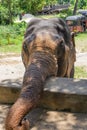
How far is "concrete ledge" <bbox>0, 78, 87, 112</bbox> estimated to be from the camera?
13.3ft

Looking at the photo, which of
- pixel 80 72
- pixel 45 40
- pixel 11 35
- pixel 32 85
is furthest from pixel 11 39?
pixel 32 85

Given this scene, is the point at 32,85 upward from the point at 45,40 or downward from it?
downward

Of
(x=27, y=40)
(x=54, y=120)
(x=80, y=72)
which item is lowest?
(x=80, y=72)

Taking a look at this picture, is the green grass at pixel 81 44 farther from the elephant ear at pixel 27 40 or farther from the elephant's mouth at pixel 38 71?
the elephant's mouth at pixel 38 71

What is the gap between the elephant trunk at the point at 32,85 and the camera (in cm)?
320

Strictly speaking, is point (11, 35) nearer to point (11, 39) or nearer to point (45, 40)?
point (11, 39)

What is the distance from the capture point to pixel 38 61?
14.0 feet

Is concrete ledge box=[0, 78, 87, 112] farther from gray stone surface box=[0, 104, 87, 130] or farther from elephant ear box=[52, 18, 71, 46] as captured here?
elephant ear box=[52, 18, 71, 46]

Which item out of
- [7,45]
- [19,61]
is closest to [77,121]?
[19,61]

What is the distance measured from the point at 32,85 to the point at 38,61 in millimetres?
743

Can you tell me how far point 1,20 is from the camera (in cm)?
3161

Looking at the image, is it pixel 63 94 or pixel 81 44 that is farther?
pixel 81 44

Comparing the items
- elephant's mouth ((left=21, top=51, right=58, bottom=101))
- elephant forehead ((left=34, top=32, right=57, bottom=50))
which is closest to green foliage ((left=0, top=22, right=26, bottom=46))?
elephant forehead ((left=34, top=32, right=57, bottom=50))

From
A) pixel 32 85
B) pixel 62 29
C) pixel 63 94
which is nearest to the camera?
pixel 32 85
